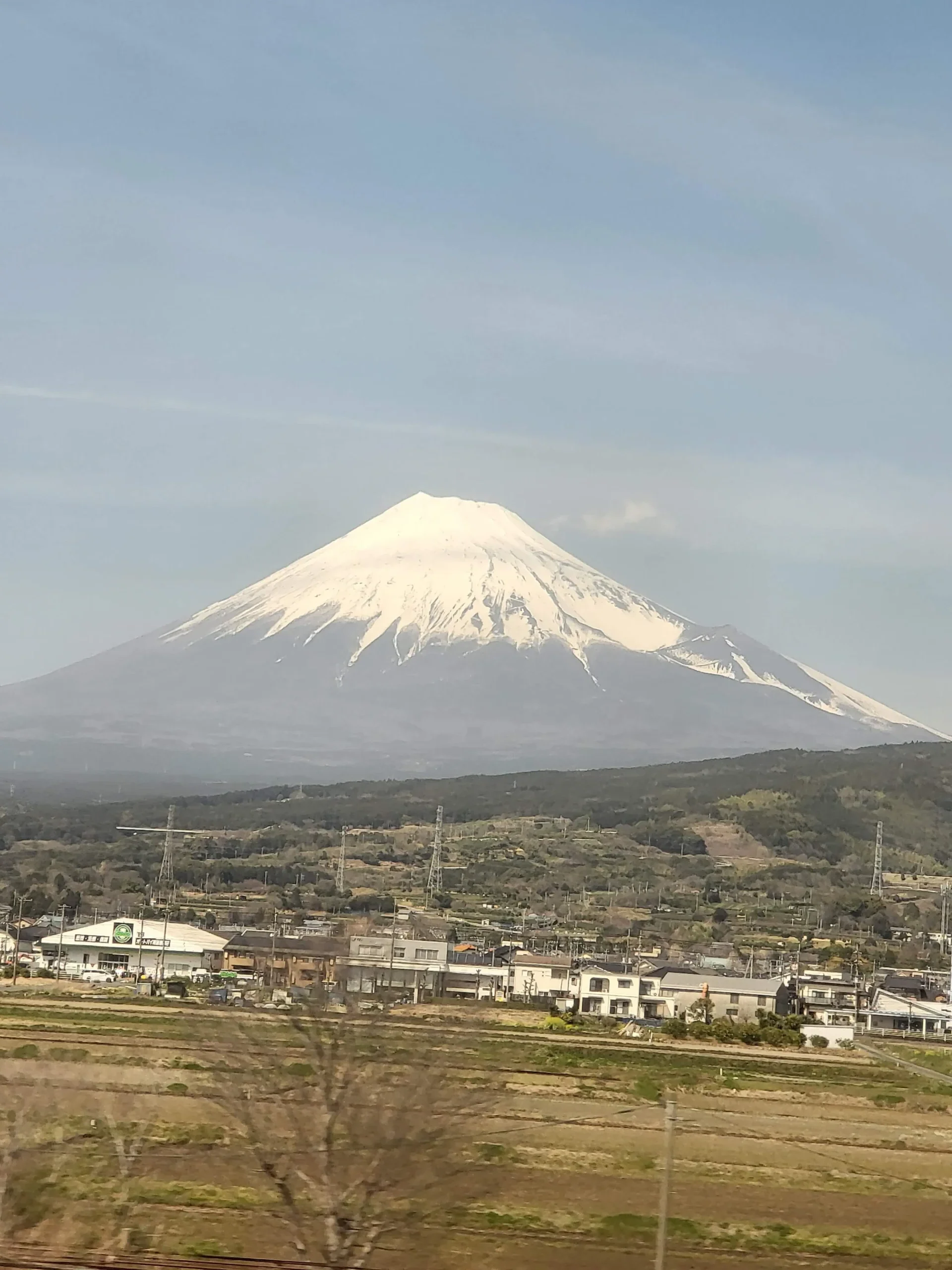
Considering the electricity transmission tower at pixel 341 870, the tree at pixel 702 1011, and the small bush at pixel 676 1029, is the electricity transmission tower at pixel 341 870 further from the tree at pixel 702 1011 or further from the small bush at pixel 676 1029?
the small bush at pixel 676 1029

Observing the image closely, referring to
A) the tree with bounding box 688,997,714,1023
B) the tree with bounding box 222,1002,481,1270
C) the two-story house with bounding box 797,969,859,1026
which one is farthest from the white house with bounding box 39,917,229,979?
the tree with bounding box 222,1002,481,1270

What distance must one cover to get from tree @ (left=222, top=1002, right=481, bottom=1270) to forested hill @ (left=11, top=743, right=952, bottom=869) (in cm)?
7759

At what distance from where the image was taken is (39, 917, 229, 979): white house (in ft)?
137

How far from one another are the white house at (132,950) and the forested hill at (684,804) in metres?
50.4

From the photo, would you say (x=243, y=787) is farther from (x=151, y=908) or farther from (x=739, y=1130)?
(x=739, y=1130)

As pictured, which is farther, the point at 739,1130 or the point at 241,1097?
the point at 739,1130

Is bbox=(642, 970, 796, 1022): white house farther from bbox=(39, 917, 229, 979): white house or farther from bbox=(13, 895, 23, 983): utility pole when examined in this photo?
bbox=(13, 895, 23, 983): utility pole

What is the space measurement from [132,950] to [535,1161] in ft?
88.9

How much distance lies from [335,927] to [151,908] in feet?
57.1

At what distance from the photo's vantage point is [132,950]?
42.8 m

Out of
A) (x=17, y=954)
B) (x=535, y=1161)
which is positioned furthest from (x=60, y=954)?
(x=535, y=1161)

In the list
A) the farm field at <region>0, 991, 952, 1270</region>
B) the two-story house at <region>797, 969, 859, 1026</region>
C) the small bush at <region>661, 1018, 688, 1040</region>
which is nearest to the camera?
the farm field at <region>0, 991, 952, 1270</region>

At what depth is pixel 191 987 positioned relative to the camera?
3797cm

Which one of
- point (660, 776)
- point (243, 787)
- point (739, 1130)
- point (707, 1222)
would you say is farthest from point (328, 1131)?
point (243, 787)
